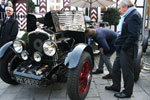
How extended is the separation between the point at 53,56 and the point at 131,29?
4.69 ft

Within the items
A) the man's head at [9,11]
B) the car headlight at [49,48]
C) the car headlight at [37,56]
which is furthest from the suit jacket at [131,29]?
the man's head at [9,11]

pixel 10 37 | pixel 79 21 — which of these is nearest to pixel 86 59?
pixel 79 21

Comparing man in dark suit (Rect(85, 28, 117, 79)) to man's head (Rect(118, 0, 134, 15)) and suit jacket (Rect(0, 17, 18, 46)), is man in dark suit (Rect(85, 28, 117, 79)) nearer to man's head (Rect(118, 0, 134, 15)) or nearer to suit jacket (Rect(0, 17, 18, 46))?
man's head (Rect(118, 0, 134, 15))

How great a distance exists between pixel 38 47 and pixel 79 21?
3.47 feet

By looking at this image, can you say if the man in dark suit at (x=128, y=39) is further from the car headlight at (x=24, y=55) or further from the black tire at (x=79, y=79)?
the car headlight at (x=24, y=55)

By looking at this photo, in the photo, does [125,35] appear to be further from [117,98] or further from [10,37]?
[10,37]

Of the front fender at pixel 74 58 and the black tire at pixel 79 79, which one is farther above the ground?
the front fender at pixel 74 58

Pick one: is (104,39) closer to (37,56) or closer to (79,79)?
(79,79)

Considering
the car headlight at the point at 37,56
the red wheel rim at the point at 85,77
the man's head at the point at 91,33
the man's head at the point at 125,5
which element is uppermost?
the man's head at the point at 125,5

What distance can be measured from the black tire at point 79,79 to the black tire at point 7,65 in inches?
56.2

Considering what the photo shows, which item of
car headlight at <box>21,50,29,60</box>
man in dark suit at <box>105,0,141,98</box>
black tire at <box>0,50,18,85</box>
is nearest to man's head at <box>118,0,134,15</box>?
man in dark suit at <box>105,0,141,98</box>

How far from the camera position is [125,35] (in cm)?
304

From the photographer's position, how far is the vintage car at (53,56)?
118 inches

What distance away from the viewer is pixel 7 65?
3664 mm
